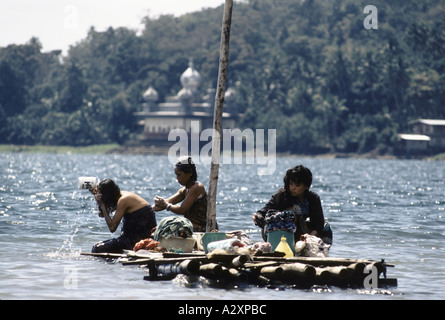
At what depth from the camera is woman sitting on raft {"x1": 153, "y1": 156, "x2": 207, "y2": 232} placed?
42.3 ft

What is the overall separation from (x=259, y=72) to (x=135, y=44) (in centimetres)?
2814

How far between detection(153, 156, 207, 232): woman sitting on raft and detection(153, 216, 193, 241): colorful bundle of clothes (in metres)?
0.33

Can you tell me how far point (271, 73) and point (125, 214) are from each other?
105m

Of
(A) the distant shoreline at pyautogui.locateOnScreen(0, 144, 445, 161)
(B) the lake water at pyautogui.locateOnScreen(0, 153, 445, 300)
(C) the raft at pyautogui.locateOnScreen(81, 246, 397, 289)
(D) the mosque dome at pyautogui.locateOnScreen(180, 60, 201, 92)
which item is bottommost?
(A) the distant shoreline at pyautogui.locateOnScreen(0, 144, 445, 161)

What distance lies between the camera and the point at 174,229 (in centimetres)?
1234

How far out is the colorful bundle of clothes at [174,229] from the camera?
12344 millimetres

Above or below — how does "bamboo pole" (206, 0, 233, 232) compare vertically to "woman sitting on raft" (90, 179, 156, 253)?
above

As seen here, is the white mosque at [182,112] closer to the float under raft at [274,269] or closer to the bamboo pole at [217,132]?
the bamboo pole at [217,132]

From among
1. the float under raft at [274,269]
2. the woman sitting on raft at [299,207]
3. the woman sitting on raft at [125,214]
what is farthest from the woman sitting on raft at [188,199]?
the float under raft at [274,269]

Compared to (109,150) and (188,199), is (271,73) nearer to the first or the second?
(109,150)

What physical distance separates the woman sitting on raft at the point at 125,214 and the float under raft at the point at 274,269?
157cm

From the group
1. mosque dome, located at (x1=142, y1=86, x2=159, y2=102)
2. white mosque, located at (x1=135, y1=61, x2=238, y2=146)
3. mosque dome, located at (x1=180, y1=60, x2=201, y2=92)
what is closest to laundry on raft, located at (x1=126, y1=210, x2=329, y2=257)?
white mosque, located at (x1=135, y1=61, x2=238, y2=146)

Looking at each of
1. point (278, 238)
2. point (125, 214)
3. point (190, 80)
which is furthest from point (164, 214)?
point (190, 80)

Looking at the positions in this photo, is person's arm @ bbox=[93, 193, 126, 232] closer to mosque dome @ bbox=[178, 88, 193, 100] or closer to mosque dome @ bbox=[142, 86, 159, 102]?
mosque dome @ bbox=[178, 88, 193, 100]
